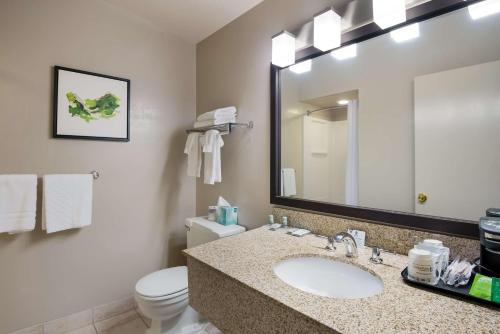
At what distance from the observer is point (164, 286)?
1.54 m

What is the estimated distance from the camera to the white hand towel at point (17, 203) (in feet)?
4.63

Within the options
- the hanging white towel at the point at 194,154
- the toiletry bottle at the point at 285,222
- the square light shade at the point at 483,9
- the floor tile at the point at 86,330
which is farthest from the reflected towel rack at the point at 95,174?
the square light shade at the point at 483,9

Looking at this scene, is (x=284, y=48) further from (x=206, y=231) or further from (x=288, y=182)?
(x=206, y=231)

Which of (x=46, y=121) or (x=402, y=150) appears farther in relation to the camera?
(x=46, y=121)

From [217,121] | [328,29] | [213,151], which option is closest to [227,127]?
[217,121]

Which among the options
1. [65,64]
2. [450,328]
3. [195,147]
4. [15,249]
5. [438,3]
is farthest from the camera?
[195,147]

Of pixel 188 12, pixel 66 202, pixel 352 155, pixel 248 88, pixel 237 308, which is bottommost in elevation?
pixel 237 308

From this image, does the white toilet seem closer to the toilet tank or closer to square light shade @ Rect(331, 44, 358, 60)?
the toilet tank

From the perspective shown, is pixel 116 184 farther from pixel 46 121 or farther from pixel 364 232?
pixel 364 232

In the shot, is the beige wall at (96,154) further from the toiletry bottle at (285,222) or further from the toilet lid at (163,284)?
the toiletry bottle at (285,222)

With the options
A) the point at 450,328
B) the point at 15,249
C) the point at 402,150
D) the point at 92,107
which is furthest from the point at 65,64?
the point at 450,328

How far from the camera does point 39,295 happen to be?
1582 millimetres

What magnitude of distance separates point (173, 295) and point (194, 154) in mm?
1026

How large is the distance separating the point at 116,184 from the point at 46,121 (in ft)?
1.96
